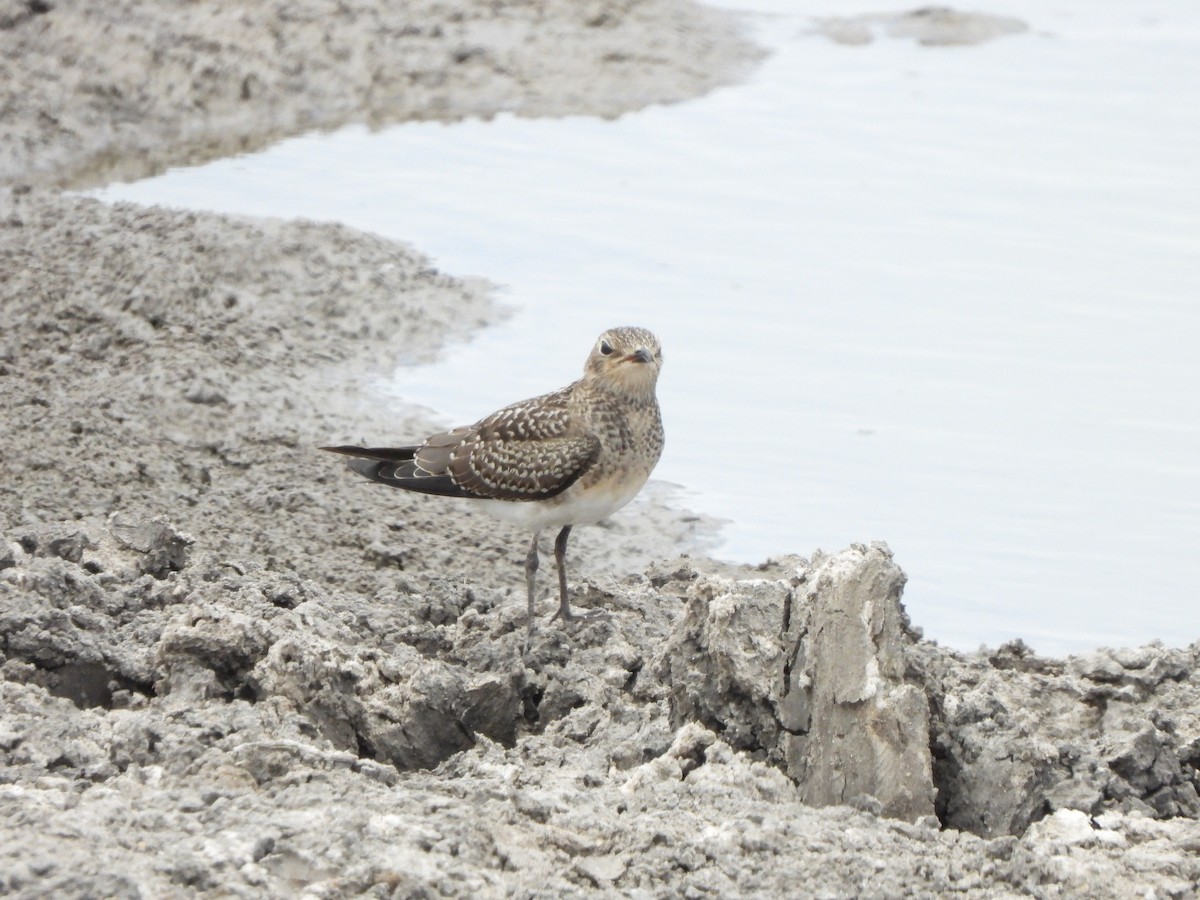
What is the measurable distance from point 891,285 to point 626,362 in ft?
15.6

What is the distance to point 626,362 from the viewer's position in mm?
7602

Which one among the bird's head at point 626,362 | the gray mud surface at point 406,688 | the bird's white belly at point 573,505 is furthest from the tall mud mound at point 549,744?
the bird's head at point 626,362

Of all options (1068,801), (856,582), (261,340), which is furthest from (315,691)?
(261,340)

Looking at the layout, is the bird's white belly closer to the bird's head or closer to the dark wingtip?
the bird's head

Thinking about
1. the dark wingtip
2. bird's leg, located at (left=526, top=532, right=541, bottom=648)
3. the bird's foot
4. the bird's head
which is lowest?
the bird's foot

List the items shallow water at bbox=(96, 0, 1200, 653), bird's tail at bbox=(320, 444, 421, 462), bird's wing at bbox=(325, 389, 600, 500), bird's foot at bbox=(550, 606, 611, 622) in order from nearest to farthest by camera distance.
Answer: bird's foot at bbox=(550, 606, 611, 622), bird's wing at bbox=(325, 389, 600, 500), bird's tail at bbox=(320, 444, 421, 462), shallow water at bbox=(96, 0, 1200, 653)

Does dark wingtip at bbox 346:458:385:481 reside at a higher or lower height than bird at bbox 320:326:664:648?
lower

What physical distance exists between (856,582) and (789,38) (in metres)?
13.5

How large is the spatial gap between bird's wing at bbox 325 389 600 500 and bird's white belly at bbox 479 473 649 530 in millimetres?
41

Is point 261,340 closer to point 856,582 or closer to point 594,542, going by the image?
point 594,542

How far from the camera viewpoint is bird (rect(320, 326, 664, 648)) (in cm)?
746

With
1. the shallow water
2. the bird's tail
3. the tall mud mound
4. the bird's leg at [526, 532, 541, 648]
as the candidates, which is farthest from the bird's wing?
the shallow water

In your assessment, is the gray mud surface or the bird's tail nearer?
the gray mud surface

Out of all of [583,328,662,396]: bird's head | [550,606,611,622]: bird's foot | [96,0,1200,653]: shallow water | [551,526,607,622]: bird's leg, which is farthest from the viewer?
[96,0,1200,653]: shallow water
